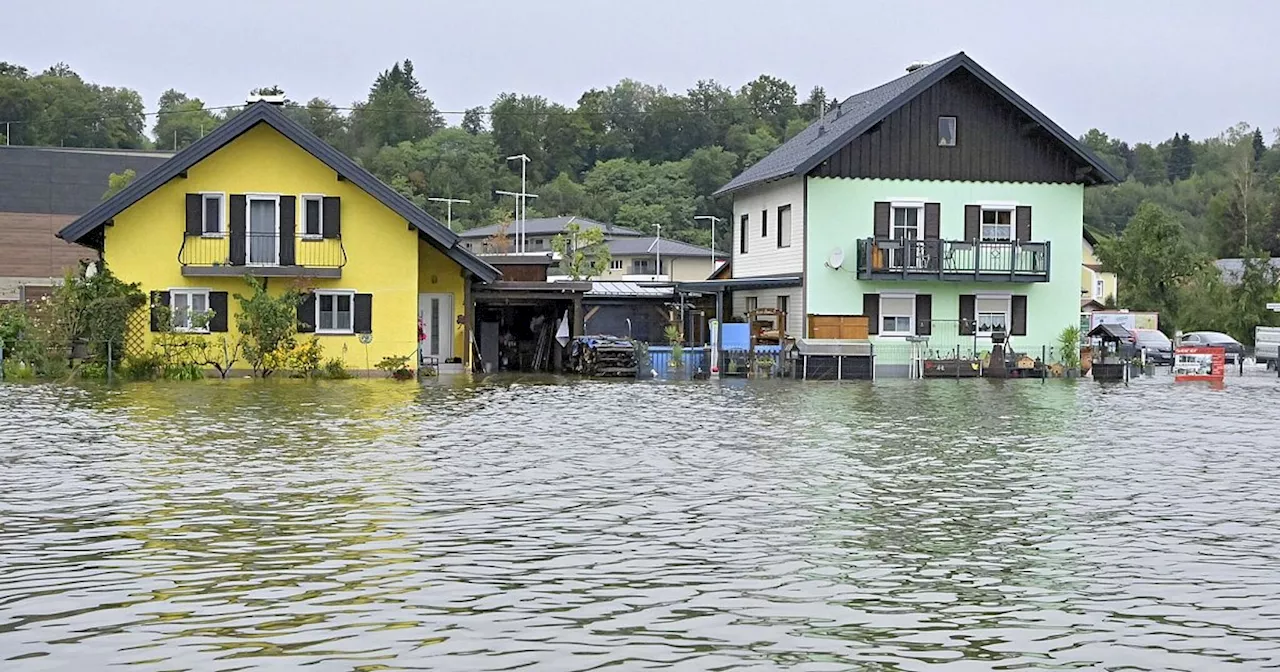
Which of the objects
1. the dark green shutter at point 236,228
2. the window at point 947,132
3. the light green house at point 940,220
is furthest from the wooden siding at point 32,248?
the window at point 947,132

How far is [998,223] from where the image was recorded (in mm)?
45531

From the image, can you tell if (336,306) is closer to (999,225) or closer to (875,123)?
(875,123)

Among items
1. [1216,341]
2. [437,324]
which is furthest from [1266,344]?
[437,324]

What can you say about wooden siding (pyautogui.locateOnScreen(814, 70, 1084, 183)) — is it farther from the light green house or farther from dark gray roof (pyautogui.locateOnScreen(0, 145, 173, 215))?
dark gray roof (pyautogui.locateOnScreen(0, 145, 173, 215))

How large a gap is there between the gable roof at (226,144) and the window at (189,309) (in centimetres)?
258

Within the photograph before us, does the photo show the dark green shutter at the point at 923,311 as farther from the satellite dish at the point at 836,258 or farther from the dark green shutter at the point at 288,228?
the dark green shutter at the point at 288,228

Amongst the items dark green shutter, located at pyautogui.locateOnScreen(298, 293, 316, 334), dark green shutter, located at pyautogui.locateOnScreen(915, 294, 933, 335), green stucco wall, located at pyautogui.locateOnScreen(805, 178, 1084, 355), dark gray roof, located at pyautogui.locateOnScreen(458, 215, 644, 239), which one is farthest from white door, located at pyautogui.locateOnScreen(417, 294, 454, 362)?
dark gray roof, located at pyautogui.locateOnScreen(458, 215, 644, 239)

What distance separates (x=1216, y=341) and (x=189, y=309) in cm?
3692

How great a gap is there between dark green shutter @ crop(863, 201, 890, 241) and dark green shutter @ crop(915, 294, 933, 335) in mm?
2044

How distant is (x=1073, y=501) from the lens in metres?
15.5

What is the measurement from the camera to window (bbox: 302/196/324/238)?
39281 mm

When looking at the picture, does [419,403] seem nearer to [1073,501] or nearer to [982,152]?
[1073,501]

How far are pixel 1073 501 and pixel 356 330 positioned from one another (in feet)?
87.3

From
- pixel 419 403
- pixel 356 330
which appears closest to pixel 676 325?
pixel 356 330
